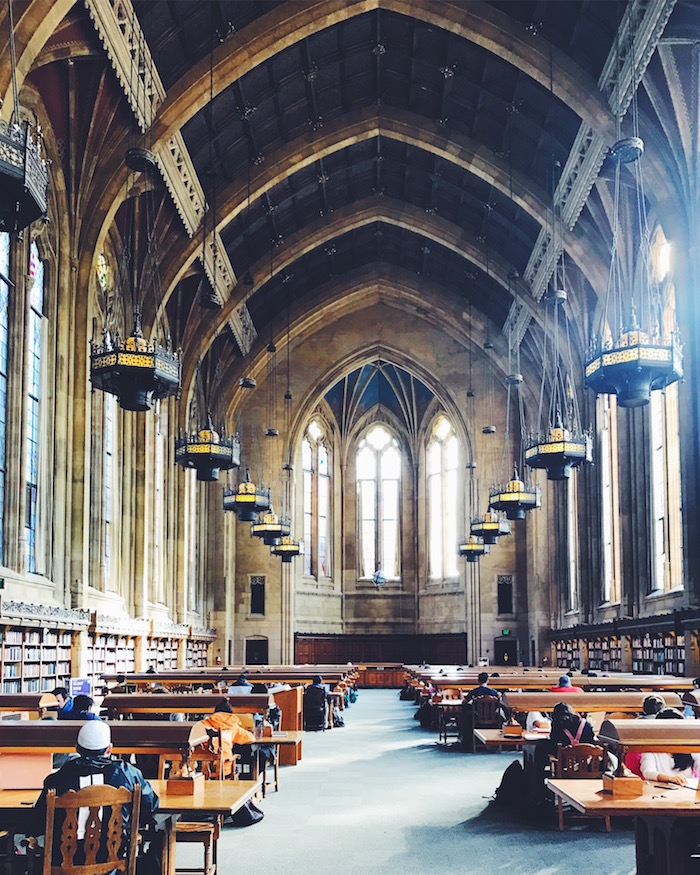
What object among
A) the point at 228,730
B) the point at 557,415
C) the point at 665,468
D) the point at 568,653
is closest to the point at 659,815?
the point at 228,730

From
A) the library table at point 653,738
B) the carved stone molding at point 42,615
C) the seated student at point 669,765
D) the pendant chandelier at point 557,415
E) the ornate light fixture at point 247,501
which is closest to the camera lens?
the library table at point 653,738

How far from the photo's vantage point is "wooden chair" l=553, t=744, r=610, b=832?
863 centimetres

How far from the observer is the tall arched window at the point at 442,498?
1443 inches

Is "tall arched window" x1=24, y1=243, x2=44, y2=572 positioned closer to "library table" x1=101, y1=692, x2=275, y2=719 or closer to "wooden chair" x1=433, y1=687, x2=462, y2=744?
"library table" x1=101, y1=692, x2=275, y2=719

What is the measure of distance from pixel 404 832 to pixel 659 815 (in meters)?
3.69

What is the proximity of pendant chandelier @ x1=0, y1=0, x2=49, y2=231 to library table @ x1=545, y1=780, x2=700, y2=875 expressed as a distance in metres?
5.11

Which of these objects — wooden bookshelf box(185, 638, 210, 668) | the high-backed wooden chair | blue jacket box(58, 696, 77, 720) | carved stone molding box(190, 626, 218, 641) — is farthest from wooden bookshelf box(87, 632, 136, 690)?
blue jacket box(58, 696, 77, 720)

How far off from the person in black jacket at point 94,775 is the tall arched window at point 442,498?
31.1m

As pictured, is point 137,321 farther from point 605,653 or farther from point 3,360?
point 605,653

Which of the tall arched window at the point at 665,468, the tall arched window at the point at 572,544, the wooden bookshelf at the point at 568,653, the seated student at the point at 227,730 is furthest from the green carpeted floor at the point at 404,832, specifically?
the tall arched window at the point at 572,544

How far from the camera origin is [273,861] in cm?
771

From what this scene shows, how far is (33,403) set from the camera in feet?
55.5

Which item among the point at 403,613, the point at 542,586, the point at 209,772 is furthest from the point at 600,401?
the point at 209,772

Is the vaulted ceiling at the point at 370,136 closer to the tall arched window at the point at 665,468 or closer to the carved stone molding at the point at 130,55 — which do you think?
the carved stone molding at the point at 130,55
